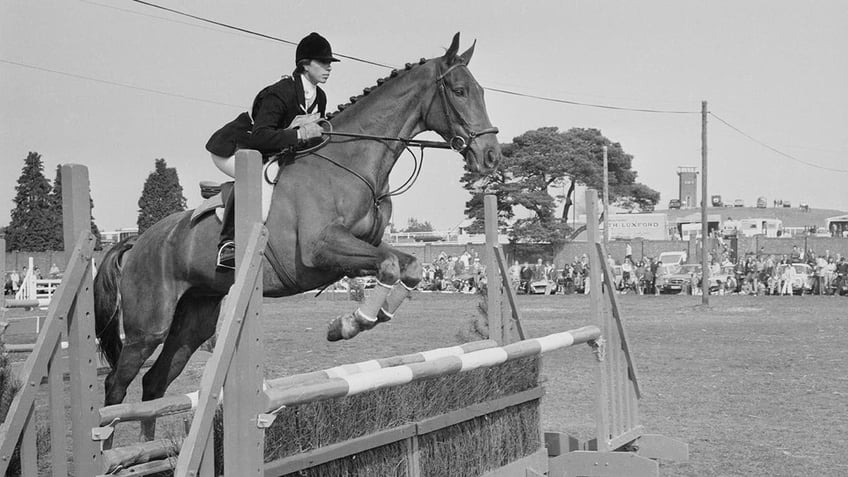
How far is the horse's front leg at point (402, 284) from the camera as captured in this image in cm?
449

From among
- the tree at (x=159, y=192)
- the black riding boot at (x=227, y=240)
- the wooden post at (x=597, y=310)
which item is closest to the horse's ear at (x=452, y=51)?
the wooden post at (x=597, y=310)

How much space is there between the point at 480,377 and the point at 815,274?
2663cm

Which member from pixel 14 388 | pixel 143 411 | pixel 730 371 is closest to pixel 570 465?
pixel 143 411

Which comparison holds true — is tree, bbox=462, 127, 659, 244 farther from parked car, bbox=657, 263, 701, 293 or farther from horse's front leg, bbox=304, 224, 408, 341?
horse's front leg, bbox=304, 224, 408, 341

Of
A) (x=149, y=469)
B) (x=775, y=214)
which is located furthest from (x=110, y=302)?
(x=775, y=214)

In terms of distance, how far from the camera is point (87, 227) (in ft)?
10.9

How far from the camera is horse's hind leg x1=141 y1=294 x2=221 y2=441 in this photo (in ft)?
17.5

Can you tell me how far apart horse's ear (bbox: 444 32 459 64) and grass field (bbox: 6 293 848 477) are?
2018 mm

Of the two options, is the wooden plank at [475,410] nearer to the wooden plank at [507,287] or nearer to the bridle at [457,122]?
the wooden plank at [507,287]

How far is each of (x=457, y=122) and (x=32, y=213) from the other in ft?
129

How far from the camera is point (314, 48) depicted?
4797 millimetres

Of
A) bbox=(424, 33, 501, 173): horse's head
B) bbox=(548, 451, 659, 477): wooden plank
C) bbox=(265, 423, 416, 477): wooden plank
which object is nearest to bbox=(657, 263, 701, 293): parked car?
bbox=(548, 451, 659, 477): wooden plank

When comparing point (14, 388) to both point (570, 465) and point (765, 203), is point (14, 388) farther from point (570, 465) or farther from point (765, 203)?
point (765, 203)

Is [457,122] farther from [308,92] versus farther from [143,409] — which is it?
[143,409]
